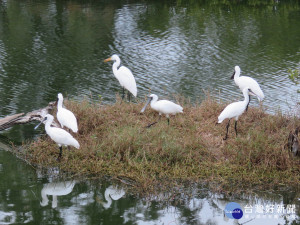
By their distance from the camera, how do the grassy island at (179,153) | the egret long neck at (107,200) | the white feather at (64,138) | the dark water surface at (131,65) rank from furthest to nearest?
the white feather at (64,138) → the grassy island at (179,153) → the egret long neck at (107,200) → the dark water surface at (131,65)

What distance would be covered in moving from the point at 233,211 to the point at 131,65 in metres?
9.54

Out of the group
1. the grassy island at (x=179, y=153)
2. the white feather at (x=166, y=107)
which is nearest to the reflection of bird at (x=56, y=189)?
the grassy island at (x=179, y=153)

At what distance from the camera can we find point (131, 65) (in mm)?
16266

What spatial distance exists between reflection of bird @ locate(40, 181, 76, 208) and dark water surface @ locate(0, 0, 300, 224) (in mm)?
21

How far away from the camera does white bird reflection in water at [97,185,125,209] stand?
7.83 meters

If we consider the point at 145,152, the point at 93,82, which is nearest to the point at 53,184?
the point at 145,152

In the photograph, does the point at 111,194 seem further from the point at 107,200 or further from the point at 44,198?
the point at 44,198

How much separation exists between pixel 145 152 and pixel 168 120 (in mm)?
1312

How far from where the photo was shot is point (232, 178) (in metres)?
8.16

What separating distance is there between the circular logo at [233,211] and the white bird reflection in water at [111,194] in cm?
160

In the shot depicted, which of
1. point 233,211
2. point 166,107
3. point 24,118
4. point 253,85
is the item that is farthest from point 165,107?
point 233,211

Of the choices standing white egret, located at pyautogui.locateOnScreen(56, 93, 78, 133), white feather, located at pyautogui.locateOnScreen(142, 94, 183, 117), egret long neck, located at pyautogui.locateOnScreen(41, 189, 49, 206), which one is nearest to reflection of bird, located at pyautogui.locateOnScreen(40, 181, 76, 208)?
egret long neck, located at pyautogui.locateOnScreen(41, 189, 49, 206)

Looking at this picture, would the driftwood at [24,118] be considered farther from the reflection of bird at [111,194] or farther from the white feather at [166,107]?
the reflection of bird at [111,194]

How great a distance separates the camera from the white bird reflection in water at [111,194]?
7.83m
